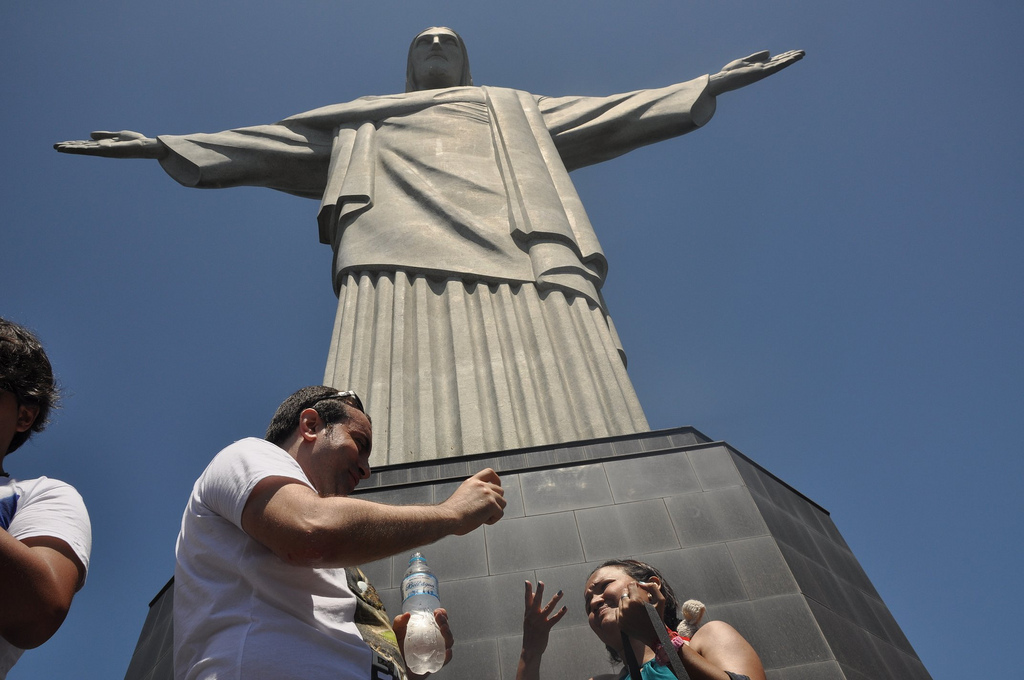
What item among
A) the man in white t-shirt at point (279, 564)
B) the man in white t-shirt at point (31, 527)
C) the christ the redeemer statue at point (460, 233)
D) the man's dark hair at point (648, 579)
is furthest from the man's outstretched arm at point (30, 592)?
the christ the redeemer statue at point (460, 233)

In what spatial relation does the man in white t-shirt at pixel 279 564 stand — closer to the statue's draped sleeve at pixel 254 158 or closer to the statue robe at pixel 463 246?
the statue robe at pixel 463 246

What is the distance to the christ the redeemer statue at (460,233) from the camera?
Result: 16.8ft

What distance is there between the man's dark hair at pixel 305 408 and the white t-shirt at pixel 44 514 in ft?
1.73

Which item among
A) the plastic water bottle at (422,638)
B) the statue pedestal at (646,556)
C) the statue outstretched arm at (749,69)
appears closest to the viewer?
the plastic water bottle at (422,638)

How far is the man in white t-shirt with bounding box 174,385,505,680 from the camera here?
1.55 m

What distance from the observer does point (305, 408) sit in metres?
2.11

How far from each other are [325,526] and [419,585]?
908 millimetres

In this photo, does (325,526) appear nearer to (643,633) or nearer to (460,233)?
(643,633)

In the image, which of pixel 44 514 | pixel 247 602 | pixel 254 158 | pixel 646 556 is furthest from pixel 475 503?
pixel 254 158

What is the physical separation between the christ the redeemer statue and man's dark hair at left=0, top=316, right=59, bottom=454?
305cm

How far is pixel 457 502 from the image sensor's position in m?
1.82

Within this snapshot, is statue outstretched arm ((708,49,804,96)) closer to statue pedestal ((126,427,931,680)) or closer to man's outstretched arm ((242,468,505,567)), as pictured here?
statue pedestal ((126,427,931,680))

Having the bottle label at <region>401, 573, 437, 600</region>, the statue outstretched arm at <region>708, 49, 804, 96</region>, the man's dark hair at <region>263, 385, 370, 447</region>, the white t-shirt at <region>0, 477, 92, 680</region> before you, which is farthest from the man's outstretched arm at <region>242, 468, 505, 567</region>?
the statue outstretched arm at <region>708, 49, 804, 96</region>

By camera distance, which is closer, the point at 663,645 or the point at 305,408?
the point at 663,645
